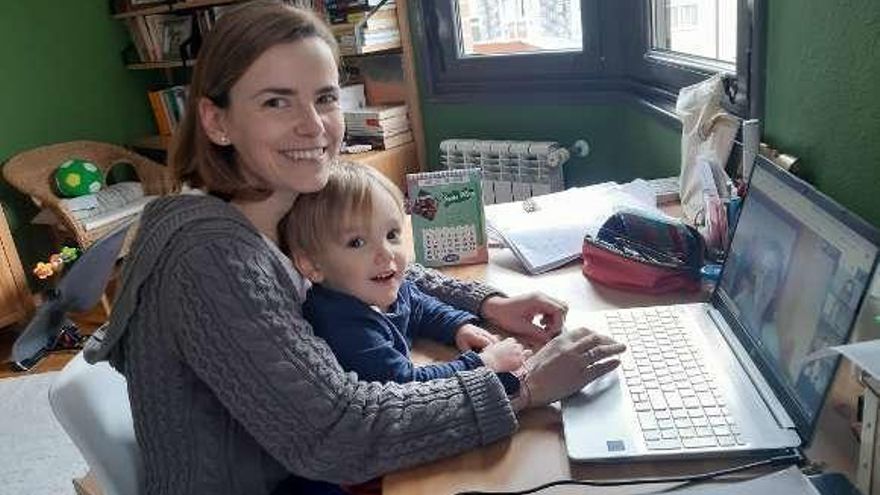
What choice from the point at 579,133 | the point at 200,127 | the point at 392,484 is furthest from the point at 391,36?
the point at 392,484

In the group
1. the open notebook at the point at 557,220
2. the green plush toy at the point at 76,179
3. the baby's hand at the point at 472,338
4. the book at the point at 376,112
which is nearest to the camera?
the baby's hand at the point at 472,338

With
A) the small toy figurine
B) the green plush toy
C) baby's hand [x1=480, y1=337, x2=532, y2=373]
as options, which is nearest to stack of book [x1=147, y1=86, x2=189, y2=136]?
the green plush toy

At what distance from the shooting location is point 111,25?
3.90 meters

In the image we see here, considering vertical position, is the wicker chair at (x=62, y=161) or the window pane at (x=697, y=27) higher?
the window pane at (x=697, y=27)

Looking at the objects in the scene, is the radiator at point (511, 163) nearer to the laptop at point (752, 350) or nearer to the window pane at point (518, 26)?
the window pane at point (518, 26)

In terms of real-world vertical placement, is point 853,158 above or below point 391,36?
below

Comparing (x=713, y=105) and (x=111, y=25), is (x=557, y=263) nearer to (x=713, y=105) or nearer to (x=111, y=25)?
(x=713, y=105)

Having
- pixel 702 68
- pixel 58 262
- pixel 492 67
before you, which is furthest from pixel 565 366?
pixel 58 262

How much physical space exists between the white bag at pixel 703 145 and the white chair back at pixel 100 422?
3.28ft

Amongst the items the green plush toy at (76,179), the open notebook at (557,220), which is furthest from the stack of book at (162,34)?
the open notebook at (557,220)

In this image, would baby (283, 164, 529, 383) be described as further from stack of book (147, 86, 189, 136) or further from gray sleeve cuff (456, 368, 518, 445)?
stack of book (147, 86, 189, 136)

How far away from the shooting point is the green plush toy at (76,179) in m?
3.33

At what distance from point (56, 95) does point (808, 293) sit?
152 inches

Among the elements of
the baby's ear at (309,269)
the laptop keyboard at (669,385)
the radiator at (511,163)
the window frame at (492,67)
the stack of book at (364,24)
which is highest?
the stack of book at (364,24)
